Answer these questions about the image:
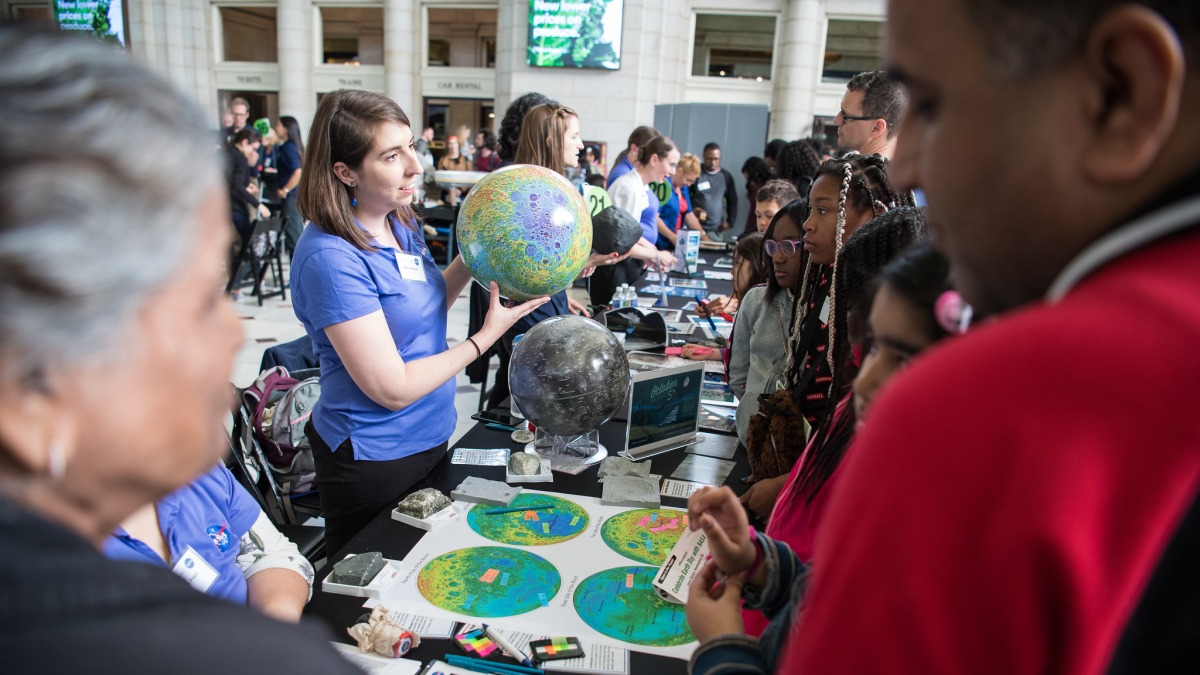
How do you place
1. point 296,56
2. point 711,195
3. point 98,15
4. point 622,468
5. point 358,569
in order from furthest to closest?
point 98,15
point 296,56
point 711,195
point 622,468
point 358,569

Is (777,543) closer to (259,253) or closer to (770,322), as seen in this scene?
(770,322)

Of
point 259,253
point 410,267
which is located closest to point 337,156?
point 410,267

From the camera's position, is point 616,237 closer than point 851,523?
No

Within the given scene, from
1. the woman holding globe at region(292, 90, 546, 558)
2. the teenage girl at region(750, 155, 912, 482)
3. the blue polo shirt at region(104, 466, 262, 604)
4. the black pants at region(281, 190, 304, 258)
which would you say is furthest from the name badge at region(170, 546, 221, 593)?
the black pants at region(281, 190, 304, 258)

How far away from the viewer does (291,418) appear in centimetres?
273

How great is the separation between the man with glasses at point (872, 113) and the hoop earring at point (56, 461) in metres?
3.23

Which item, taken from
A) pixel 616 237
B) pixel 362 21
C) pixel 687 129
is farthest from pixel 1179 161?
pixel 362 21

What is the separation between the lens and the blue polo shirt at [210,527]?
1.32m

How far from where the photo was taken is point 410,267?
6.99 feet

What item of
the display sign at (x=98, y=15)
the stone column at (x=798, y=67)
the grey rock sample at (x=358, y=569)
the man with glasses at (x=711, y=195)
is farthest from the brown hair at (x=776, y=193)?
the display sign at (x=98, y=15)

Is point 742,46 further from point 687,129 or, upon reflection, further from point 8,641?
point 8,641

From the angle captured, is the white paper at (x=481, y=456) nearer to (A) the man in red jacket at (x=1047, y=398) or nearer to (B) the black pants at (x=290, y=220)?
(A) the man in red jacket at (x=1047, y=398)

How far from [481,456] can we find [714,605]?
134 centimetres

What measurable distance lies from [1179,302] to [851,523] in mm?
218
